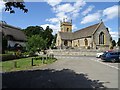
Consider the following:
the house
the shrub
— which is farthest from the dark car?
the house

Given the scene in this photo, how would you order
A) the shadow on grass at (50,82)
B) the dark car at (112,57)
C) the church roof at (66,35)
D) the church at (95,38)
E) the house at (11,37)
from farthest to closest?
the church roof at (66,35) < the church at (95,38) < the house at (11,37) < the dark car at (112,57) < the shadow on grass at (50,82)

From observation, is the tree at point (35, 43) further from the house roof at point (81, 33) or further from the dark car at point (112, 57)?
the house roof at point (81, 33)

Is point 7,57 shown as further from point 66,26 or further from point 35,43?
point 66,26

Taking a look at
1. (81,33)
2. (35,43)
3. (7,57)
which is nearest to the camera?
(7,57)

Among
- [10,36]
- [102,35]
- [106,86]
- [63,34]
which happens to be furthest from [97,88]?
[63,34]

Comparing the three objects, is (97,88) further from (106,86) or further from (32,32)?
(32,32)

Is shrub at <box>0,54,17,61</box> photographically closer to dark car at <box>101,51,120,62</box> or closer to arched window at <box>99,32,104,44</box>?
dark car at <box>101,51,120,62</box>

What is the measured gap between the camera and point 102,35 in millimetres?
82125

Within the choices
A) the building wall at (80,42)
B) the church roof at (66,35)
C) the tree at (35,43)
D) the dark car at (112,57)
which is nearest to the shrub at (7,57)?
the tree at (35,43)

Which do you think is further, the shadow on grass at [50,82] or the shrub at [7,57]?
the shrub at [7,57]

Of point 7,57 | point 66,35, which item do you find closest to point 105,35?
point 66,35

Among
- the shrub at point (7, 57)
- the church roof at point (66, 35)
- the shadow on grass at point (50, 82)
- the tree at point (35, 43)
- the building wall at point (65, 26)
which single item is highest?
the building wall at point (65, 26)

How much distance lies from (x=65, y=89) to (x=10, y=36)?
2191 inches

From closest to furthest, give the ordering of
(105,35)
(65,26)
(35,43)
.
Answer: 1. (35,43)
2. (105,35)
3. (65,26)
